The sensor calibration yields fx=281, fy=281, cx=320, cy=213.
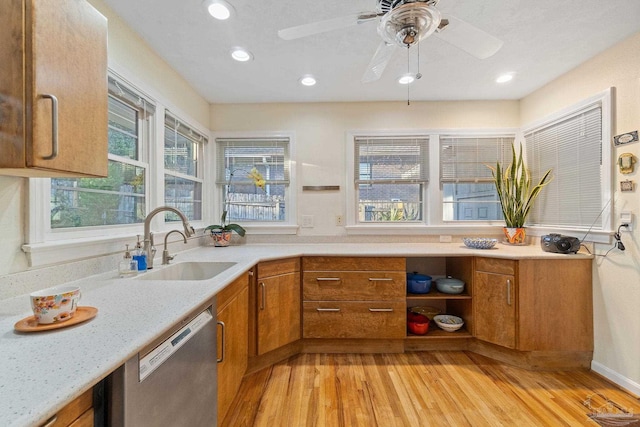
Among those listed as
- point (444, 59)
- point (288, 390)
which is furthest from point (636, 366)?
point (444, 59)

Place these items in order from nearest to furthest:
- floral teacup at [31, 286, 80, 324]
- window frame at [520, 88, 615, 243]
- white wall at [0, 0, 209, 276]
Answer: floral teacup at [31, 286, 80, 324], white wall at [0, 0, 209, 276], window frame at [520, 88, 615, 243]

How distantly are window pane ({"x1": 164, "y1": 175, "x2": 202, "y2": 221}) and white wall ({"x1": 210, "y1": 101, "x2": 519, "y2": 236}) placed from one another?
0.73m

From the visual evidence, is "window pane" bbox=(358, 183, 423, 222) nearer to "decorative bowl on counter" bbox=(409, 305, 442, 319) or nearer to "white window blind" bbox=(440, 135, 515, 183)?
"white window blind" bbox=(440, 135, 515, 183)

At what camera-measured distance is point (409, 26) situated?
1281mm

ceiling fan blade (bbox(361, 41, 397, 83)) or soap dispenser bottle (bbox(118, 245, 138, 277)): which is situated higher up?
ceiling fan blade (bbox(361, 41, 397, 83))

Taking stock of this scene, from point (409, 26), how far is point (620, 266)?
7.20ft

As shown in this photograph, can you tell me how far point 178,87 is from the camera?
94.5 inches

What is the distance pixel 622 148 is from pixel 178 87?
3395 mm

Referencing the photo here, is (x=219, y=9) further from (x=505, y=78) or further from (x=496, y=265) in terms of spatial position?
(x=496, y=265)

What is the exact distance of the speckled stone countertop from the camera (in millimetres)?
564

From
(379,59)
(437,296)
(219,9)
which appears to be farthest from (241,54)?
(437,296)

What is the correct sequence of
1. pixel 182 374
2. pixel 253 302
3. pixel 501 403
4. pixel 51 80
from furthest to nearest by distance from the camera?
pixel 253 302
pixel 501 403
pixel 182 374
pixel 51 80

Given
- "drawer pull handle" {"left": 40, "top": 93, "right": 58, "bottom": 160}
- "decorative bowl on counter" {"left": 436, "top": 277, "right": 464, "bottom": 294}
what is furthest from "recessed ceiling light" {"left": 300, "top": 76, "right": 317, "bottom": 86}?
"decorative bowl on counter" {"left": 436, "top": 277, "right": 464, "bottom": 294}

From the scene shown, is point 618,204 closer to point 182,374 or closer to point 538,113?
point 538,113
